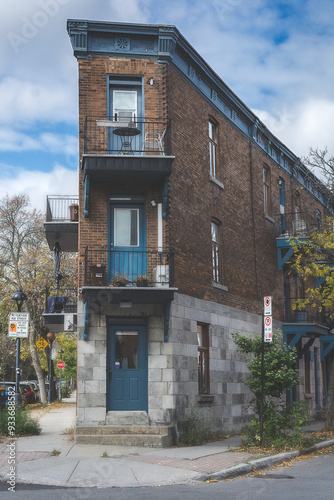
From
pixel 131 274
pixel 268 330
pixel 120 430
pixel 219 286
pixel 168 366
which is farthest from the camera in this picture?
pixel 219 286

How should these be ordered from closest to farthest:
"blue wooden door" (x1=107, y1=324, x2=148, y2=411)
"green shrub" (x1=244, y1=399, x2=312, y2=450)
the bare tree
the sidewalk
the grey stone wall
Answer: the sidewalk → "green shrub" (x1=244, y1=399, x2=312, y2=450) → the grey stone wall → "blue wooden door" (x1=107, y1=324, x2=148, y2=411) → the bare tree

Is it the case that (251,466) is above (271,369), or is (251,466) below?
below

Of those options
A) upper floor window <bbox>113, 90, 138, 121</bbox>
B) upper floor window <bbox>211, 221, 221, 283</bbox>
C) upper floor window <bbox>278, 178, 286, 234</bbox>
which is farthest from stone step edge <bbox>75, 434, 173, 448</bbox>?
upper floor window <bbox>278, 178, 286, 234</bbox>

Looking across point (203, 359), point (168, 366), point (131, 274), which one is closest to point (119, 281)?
point (131, 274)

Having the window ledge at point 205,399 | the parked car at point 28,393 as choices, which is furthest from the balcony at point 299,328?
the parked car at point 28,393

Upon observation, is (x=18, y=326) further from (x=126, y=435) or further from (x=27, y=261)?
(x=27, y=261)

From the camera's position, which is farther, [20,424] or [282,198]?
[282,198]

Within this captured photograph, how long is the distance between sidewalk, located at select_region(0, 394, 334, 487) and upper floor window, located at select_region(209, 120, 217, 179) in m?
8.77

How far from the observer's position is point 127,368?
15391 mm

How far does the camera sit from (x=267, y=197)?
80.9 ft

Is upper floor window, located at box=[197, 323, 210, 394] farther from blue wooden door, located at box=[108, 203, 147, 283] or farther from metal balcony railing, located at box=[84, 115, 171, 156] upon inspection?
metal balcony railing, located at box=[84, 115, 171, 156]

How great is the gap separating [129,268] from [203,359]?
385 centimetres

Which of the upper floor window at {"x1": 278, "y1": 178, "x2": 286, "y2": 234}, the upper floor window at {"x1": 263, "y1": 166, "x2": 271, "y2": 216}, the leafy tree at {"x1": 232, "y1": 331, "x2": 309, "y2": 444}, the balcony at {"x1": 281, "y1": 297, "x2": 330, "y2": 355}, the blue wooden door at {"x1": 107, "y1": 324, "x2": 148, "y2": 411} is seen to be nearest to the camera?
the leafy tree at {"x1": 232, "y1": 331, "x2": 309, "y2": 444}

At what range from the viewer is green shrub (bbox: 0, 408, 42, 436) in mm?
14781
